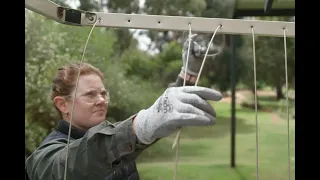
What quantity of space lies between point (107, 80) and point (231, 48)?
987 millimetres

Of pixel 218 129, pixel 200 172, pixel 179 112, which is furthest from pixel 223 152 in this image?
pixel 179 112

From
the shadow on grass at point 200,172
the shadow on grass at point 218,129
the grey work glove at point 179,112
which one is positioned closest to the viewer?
the grey work glove at point 179,112

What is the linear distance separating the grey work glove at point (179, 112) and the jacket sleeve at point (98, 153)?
0.17 ft

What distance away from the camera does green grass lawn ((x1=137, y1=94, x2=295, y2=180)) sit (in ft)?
7.47

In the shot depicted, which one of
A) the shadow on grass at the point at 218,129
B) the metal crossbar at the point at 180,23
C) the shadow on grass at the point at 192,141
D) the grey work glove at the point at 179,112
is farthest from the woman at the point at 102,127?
the shadow on grass at the point at 218,129

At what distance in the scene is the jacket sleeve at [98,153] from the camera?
56cm

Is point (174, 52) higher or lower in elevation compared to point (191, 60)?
higher

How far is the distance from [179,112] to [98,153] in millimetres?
185

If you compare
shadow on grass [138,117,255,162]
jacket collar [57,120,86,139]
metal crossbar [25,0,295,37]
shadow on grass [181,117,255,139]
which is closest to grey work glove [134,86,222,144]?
metal crossbar [25,0,295,37]

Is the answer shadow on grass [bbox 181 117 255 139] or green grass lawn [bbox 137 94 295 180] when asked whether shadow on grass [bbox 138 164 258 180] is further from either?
shadow on grass [bbox 181 117 255 139]

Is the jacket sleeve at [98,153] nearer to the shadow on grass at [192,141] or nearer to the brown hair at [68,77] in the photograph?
the brown hair at [68,77]

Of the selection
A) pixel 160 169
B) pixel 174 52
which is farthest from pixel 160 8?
pixel 160 169
